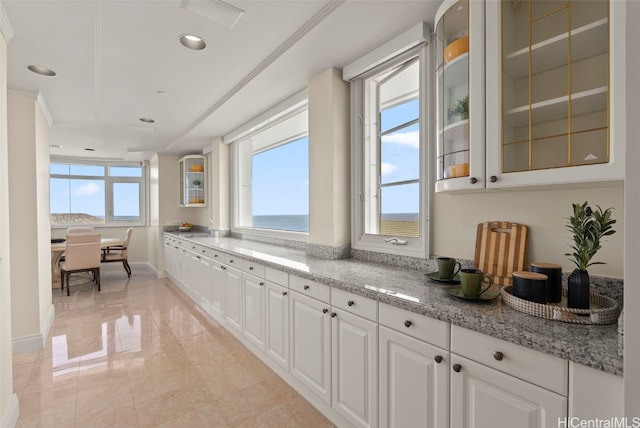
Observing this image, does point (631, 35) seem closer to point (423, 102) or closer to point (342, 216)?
point (423, 102)

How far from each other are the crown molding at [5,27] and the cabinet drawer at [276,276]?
2204 millimetres

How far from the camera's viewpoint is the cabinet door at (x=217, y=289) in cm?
328

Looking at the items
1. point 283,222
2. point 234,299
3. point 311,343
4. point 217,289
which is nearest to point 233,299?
point 234,299

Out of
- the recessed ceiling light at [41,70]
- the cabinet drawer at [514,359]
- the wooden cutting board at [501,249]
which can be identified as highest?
the recessed ceiling light at [41,70]

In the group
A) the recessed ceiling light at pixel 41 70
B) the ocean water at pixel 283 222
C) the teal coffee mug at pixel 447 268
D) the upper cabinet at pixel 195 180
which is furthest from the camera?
the upper cabinet at pixel 195 180

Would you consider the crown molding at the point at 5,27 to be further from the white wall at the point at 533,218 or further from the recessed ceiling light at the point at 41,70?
the white wall at the point at 533,218

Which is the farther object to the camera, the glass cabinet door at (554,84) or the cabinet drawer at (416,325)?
the cabinet drawer at (416,325)

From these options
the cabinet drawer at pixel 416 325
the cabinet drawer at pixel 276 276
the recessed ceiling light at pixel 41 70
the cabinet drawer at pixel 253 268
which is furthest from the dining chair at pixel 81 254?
the cabinet drawer at pixel 416 325

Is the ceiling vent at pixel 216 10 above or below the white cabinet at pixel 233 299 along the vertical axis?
above

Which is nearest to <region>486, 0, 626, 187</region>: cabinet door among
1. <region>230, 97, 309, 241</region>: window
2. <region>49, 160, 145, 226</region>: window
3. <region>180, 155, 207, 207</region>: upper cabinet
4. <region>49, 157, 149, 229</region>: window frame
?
<region>230, 97, 309, 241</region>: window

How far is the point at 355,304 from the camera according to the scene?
64.1 inches

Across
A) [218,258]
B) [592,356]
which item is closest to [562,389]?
[592,356]

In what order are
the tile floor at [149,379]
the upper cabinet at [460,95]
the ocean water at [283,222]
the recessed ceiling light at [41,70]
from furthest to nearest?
the ocean water at [283,222]
the recessed ceiling light at [41,70]
the tile floor at [149,379]
the upper cabinet at [460,95]

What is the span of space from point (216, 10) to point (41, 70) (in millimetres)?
1838
